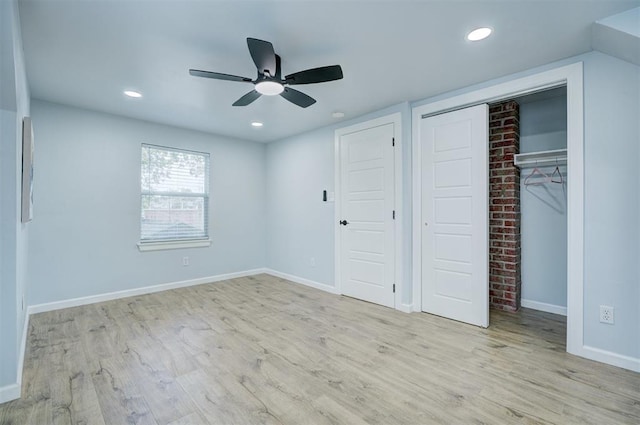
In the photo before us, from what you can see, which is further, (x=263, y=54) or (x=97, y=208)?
(x=97, y=208)

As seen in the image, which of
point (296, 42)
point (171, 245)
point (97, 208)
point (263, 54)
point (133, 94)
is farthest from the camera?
point (171, 245)

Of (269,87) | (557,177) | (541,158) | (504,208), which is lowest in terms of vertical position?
(504,208)

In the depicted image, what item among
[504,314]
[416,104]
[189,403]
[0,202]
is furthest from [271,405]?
[416,104]

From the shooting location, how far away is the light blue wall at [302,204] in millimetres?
4527

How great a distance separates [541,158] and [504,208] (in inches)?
26.7

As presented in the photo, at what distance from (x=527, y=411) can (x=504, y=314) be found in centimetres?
193

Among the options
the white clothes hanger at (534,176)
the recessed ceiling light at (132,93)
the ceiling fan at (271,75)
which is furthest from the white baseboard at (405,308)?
the recessed ceiling light at (132,93)

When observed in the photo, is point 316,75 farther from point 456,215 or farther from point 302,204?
point 302,204

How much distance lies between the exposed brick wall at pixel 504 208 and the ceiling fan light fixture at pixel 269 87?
2.73m

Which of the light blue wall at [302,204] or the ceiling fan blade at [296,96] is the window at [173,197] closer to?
the light blue wall at [302,204]

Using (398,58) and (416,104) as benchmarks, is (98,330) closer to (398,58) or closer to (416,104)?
(398,58)

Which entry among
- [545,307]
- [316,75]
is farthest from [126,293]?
[545,307]

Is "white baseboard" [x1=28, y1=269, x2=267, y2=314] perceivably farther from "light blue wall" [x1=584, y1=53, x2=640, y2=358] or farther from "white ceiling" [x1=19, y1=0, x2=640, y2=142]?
"light blue wall" [x1=584, y1=53, x2=640, y2=358]

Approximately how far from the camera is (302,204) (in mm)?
4977
